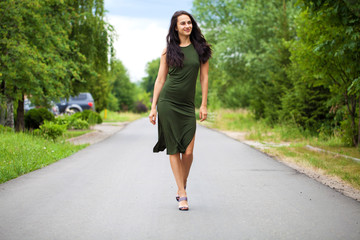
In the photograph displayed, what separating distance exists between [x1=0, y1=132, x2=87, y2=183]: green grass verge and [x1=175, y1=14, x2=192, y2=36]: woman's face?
3948 mm

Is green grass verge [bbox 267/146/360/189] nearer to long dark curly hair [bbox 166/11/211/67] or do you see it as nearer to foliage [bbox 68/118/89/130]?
long dark curly hair [bbox 166/11/211/67]

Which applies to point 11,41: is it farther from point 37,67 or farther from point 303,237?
point 303,237

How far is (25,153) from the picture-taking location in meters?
10.4

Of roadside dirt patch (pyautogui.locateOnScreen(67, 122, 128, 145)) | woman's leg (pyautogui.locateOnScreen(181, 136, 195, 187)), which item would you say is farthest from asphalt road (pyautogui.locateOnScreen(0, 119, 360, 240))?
roadside dirt patch (pyautogui.locateOnScreen(67, 122, 128, 145))

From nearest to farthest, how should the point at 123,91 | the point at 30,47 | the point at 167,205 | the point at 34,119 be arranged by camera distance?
the point at 167,205, the point at 30,47, the point at 34,119, the point at 123,91

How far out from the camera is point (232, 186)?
7.30m

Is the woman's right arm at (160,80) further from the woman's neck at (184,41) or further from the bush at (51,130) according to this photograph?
the bush at (51,130)

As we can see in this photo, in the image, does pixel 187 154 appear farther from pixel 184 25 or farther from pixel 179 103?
pixel 184 25

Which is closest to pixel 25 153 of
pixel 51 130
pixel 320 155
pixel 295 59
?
pixel 51 130

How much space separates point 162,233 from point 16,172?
466 cm

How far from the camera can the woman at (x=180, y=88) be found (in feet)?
18.3

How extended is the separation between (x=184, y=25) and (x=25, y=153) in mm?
6176

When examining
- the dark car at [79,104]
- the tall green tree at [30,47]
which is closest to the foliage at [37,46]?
the tall green tree at [30,47]

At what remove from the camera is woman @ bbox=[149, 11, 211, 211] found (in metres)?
5.57
